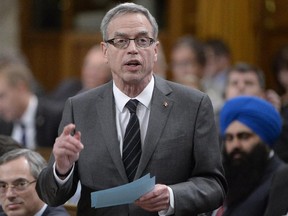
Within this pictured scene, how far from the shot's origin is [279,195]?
539cm

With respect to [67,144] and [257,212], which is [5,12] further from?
[67,144]

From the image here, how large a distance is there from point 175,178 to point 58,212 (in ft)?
3.33

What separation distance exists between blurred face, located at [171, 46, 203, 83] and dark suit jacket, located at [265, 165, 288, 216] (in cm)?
366

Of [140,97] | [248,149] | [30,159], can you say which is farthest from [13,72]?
[140,97]

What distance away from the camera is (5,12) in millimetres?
12422

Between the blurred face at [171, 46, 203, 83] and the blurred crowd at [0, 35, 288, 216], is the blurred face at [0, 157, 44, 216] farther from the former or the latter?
the blurred face at [171, 46, 203, 83]

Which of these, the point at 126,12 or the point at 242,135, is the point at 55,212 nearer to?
the point at 126,12

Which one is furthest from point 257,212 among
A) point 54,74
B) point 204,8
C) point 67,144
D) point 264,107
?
point 54,74

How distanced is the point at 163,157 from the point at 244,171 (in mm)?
1754

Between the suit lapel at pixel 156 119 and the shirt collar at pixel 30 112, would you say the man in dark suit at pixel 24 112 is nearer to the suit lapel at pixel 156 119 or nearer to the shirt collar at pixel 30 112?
the shirt collar at pixel 30 112

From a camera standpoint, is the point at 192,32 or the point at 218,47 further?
the point at 192,32

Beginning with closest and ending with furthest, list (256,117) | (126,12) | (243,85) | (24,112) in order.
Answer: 1. (126,12)
2. (256,117)
3. (243,85)
4. (24,112)

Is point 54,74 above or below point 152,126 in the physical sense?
below

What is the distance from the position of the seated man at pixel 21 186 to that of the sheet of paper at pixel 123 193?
3.52ft
